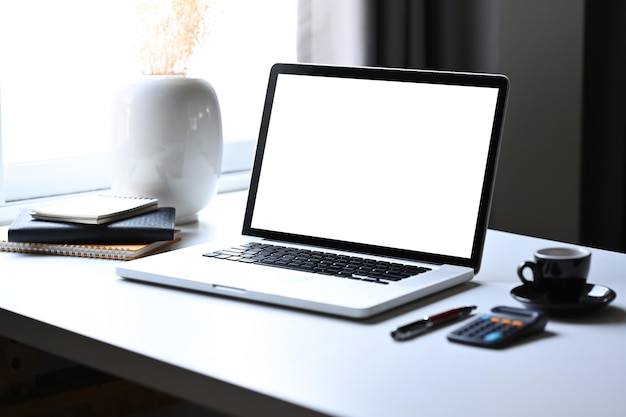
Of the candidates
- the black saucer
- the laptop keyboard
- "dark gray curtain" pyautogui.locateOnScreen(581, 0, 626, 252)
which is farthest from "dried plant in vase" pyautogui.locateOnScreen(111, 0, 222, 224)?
"dark gray curtain" pyautogui.locateOnScreen(581, 0, 626, 252)

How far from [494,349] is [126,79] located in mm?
877

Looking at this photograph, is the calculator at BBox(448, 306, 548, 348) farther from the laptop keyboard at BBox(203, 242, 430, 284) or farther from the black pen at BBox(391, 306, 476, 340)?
the laptop keyboard at BBox(203, 242, 430, 284)

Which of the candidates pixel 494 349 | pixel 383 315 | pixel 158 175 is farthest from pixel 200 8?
pixel 494 349

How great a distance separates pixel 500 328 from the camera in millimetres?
983

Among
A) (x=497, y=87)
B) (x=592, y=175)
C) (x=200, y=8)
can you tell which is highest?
(x=200, y=8)

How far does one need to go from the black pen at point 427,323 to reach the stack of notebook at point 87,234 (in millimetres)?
509

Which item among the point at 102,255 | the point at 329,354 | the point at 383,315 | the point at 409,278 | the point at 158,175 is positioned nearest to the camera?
the point at 329,354

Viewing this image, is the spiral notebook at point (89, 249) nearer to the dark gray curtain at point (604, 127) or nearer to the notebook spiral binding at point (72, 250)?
the notebook spiral binding at point (72, 250)

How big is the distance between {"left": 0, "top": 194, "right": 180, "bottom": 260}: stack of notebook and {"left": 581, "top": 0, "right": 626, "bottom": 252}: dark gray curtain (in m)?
1.65

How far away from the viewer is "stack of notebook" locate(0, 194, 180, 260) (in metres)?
1.38

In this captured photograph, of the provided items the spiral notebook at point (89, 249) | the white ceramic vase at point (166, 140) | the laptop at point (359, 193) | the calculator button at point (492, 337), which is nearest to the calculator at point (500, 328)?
the calculator button at point (492, 337)

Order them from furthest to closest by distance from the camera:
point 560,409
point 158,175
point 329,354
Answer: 1. point 158,175
2. point 329,354
3. point 560,409

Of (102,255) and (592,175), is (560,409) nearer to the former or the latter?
(102,255)

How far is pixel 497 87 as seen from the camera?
4.06 ft
